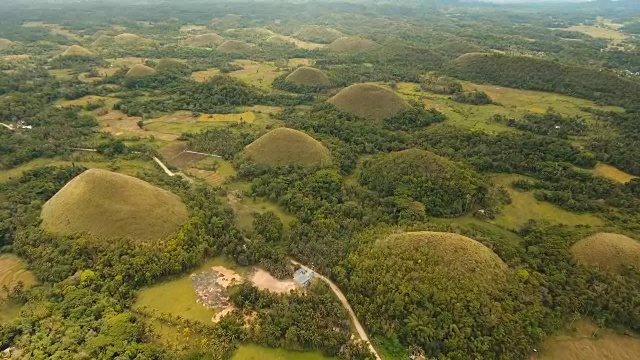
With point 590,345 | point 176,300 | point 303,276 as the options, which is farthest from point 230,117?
point 590,345

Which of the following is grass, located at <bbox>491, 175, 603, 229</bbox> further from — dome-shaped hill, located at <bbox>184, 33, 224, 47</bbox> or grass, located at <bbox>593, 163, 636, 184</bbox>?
dome-shaped hill, located at <bbox>184, 33, 224, 47</bbox>

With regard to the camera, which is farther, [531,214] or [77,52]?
[77,52]

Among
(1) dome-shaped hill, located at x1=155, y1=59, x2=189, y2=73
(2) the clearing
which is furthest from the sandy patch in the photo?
(1) dome-shaped hill, located at x1=155, y1=59, x2=189, y2=73

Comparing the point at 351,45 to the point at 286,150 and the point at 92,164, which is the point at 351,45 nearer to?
the point at 286,150

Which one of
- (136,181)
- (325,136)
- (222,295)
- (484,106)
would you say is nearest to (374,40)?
(484,106)

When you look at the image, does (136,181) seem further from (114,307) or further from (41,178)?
(114,307)

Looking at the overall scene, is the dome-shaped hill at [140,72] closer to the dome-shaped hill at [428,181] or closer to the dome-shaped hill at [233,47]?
the dome-shaped hill at [233,47]
